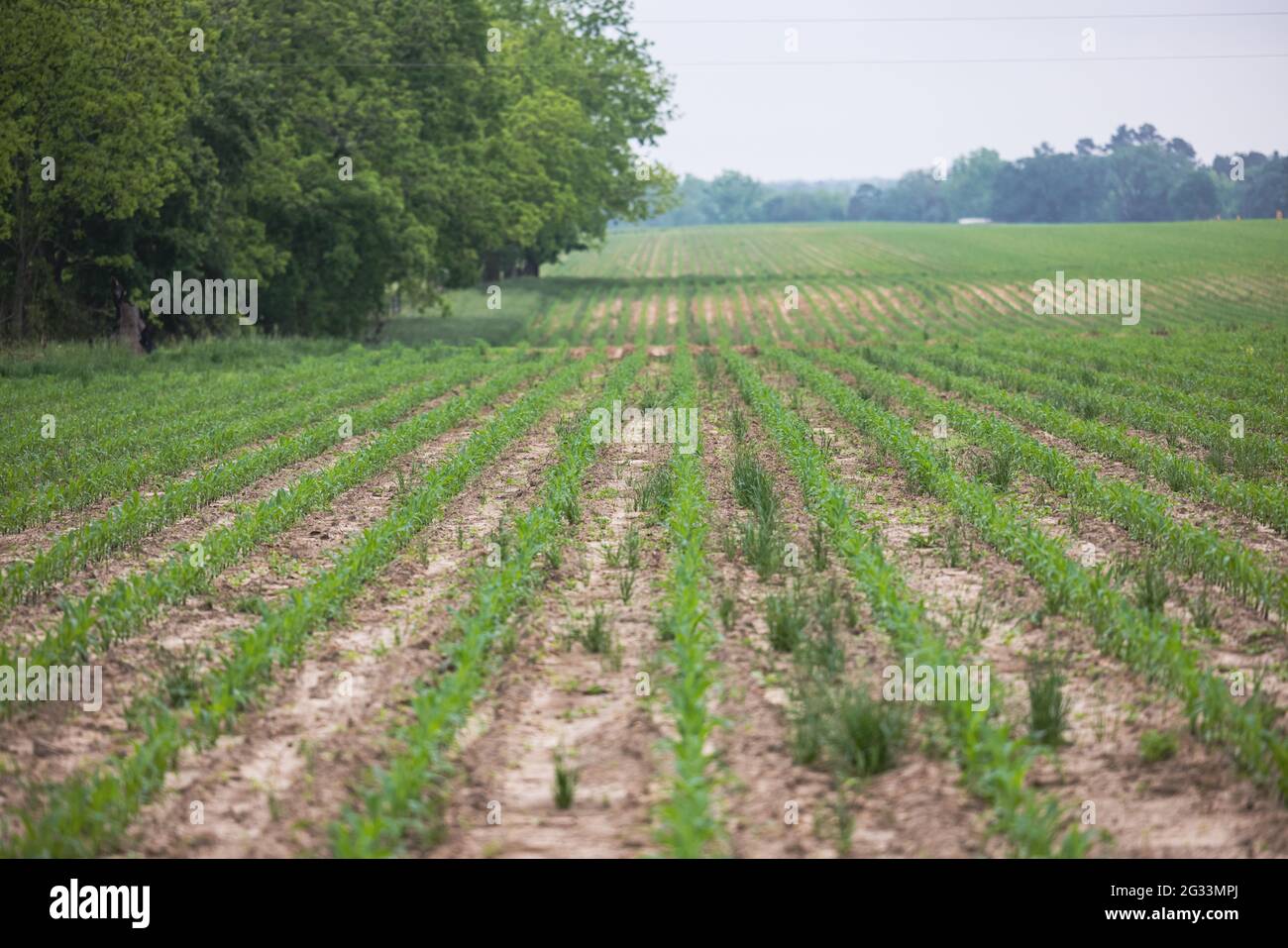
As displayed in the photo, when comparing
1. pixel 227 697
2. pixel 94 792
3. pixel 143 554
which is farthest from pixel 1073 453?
pixel 94 792

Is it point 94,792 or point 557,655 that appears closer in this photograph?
point 94,792

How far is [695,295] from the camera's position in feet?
201

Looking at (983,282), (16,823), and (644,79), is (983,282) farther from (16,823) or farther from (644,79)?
(16,823)

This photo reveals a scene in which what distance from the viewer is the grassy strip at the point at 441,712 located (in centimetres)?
626

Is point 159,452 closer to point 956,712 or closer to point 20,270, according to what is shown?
point 956,712

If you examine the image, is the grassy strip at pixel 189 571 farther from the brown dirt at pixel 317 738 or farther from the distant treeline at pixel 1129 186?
the distant treeline at pixel 1129 186

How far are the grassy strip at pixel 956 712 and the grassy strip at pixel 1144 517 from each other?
8.16ft

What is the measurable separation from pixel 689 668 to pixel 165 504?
315 inches

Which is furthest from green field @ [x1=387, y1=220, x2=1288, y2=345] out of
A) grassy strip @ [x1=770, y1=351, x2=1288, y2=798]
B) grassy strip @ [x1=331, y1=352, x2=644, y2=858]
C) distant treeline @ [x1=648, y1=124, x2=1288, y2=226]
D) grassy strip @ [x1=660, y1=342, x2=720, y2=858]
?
distant treeline @ [x1=648, y1=124, x2=1288, y2=226]

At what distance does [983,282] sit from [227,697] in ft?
203

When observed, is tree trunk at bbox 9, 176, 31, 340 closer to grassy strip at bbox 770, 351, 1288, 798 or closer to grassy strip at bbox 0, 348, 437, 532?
grassy strip at bbox 0, 348, 437, 532

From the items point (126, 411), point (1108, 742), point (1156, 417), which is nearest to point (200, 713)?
point (1108, 742)

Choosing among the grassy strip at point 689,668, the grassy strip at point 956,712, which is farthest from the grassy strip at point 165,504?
the grassy strip at point 956,712
